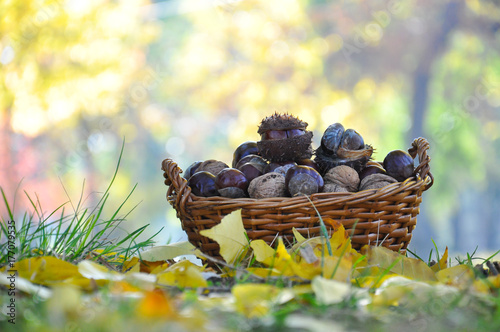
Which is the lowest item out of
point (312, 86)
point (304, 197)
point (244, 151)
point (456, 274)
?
point (456, 274)

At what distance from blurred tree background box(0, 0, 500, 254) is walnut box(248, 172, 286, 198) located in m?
4.53

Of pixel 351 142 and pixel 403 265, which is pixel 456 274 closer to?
pixel 403 265

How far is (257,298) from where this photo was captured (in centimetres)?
61

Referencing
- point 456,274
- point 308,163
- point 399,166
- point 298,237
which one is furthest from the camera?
point 308,163

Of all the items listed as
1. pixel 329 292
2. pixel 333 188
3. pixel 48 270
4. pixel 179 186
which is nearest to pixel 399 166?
pixel 333 188

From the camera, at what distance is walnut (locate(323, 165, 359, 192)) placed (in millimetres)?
1235

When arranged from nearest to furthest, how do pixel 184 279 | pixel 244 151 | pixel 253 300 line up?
pixel 253 300, pixel 184 279, pixel 244 151

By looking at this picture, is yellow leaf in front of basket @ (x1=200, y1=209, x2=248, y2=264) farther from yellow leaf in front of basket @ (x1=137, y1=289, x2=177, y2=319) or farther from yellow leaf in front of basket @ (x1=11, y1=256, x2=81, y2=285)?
yellow leaf in front of basket @ (x1=137, y1=289, x2=177, y2=319)

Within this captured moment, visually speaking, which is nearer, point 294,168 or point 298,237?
point 298,237

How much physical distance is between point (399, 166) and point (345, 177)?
0.48 ft

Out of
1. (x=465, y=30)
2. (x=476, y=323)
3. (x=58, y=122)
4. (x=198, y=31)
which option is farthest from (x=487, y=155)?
(x=476, y=323)

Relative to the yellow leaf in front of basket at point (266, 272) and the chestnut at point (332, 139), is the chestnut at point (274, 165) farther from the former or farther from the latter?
the yellow leaf in front of basket at point (266, 272)

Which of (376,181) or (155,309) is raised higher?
(376,181)

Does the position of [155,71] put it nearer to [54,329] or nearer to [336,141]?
[336,141]
